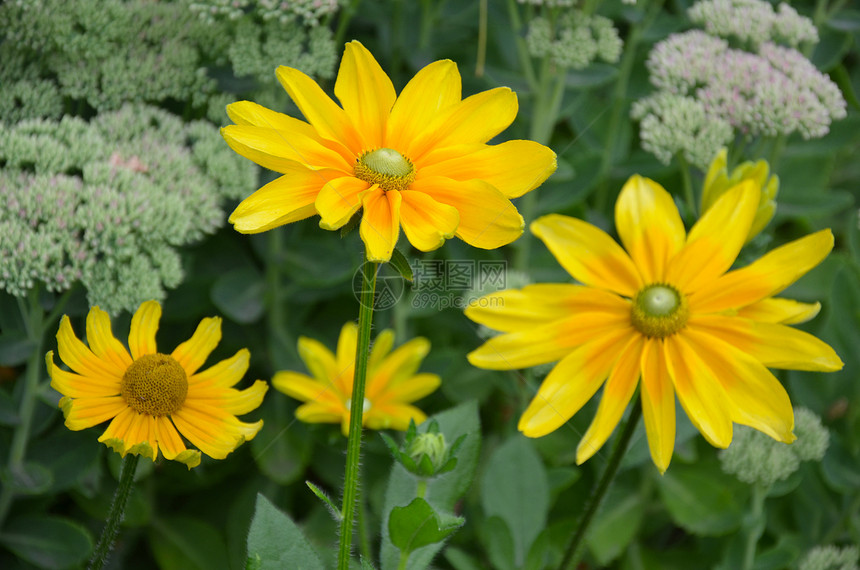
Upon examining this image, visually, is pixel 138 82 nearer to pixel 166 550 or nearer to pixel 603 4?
pixel 166 550

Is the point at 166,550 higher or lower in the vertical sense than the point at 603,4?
lower

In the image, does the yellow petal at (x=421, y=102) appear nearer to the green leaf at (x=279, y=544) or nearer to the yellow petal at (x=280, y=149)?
the yellow petal at (x=280, y=149)

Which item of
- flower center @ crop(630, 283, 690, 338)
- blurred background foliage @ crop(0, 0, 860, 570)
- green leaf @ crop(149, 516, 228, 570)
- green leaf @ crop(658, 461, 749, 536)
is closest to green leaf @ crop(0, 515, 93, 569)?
blurred background foliage @ crop(0, 0, 860, 570)

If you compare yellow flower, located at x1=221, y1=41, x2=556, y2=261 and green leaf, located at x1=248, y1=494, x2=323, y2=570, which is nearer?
yellow flower, located at x1=221, y1=41, x2=556, y2=261

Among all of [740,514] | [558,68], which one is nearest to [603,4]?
[558,68]

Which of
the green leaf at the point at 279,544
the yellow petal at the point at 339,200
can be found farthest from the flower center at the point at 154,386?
the yellow petal at the point at 339,200

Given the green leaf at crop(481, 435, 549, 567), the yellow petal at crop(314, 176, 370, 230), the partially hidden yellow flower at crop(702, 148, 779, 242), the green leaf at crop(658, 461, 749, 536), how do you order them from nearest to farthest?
the yellow petal at crop(314, 176, 370, 230), the partially hidden yellow flower at crop(702, 148, 779, 242), the green leaf at crop(481, 435, 549, 567), the green leaf at crop(658, 461, 749, 536)

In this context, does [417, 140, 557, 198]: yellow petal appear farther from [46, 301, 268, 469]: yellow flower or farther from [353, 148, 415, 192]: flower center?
[46, 301, 268, 469]: yellow flower
